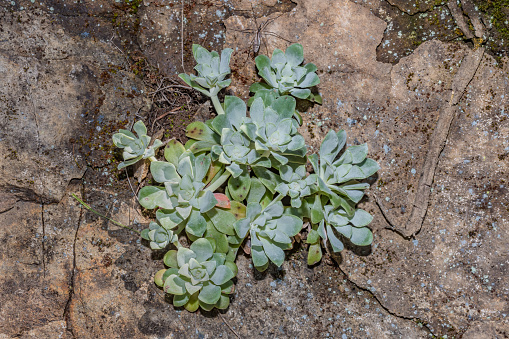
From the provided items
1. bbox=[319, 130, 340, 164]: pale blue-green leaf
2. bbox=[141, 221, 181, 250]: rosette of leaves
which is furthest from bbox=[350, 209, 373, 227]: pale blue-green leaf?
bbox=[141, 221, 181, 250]: rosette of leaves

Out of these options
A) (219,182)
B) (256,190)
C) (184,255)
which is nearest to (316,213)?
(256,190)

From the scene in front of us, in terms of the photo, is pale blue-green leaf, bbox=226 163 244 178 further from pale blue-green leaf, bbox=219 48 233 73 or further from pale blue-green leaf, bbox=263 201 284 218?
pale blue-green leaf, bbox=219 48 233 73

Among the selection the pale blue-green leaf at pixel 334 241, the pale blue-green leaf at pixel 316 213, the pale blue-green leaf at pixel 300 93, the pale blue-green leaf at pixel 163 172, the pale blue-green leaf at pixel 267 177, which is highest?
the pale blue-green leaf at pixel 300 93

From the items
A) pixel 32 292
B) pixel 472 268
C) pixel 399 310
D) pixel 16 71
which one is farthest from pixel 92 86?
pixel 472 268

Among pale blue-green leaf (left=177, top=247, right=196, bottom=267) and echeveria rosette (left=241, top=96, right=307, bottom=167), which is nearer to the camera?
echeveria rosette (left=241, top=96, right=307, bottom=167)

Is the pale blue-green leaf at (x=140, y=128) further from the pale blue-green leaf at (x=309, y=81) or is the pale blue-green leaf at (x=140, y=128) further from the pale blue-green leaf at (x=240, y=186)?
the pale blue-green leaf at (x=309, y=81)

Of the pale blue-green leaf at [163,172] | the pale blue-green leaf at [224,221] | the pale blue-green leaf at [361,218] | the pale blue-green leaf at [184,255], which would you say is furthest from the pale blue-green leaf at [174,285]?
the pale blue-green leaf at [361,218]
